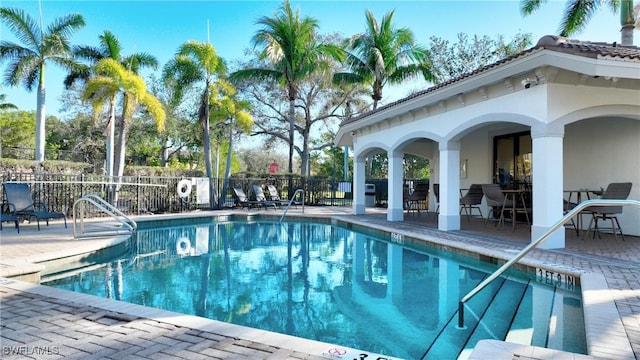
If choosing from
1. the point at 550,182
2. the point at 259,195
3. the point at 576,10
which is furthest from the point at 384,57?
the point at 550,182

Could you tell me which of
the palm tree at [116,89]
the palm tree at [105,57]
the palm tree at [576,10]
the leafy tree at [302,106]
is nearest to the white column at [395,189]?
the palm tree at [116,89]

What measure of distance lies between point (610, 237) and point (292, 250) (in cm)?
689

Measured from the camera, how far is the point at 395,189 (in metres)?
11.9

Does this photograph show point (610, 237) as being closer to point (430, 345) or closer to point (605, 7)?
point (430, 345)

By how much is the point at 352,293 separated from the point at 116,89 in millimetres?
14042

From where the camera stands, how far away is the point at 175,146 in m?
30.8

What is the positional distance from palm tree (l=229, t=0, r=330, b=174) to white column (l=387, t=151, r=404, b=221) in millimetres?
9324

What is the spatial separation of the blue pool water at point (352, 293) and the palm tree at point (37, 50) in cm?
1392

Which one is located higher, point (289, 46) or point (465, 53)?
point (465, 53)

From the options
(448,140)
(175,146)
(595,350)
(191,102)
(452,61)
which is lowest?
(595,350)

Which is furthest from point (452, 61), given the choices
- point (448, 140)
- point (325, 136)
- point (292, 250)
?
point (292, 250)

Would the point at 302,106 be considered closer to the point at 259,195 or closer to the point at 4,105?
the point at 259,195

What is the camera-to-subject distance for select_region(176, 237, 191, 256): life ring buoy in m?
7.86

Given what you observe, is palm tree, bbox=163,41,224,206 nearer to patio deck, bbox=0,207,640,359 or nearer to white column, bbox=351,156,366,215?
white column, bbox=351,156,366,215
